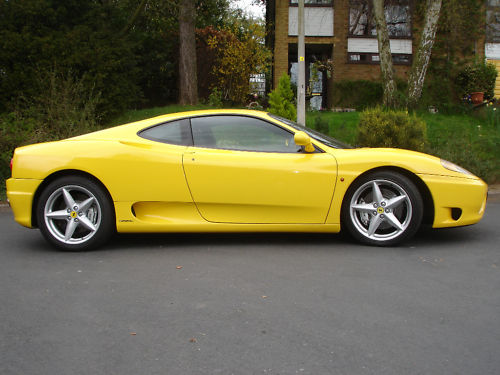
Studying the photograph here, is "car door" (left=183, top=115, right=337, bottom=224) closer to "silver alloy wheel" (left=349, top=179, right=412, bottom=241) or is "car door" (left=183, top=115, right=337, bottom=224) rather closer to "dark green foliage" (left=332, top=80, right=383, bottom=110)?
"silver alloy wheel" (left=349, top=179, right=412, bottom=241)

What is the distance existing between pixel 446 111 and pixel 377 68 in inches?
244

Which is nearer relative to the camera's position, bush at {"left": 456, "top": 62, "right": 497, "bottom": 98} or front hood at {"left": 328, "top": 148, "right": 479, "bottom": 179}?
front hood at {"left": 328, "top": 148, "right": 479, "bottom": 179}

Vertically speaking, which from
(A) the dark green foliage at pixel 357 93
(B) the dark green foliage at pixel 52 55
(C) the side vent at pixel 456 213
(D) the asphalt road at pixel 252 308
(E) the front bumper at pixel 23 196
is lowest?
(D) the asphalt road at pixel 252 308

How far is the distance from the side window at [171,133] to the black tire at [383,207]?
1.64 m

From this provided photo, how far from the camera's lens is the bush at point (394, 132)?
9719mm

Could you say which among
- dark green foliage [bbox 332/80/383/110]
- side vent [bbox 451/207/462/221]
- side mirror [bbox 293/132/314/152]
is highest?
dark green foliage [bbox 332/80/383/110]

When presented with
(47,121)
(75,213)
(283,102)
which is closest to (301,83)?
(283,102)

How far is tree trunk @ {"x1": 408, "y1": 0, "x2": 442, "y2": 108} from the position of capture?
16.3m

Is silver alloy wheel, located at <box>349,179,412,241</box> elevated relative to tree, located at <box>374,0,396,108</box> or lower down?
lower down

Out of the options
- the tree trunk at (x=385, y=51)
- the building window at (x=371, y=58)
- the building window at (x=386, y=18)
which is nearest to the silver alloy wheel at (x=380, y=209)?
the tree trunk at (x=385, y=51)

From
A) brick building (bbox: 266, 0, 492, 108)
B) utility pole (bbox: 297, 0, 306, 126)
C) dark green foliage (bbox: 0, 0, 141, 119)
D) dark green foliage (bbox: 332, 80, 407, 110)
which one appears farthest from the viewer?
brick building (bbox: 266, 0, 492, 108)

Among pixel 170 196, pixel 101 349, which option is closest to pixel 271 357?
pixel 101 349

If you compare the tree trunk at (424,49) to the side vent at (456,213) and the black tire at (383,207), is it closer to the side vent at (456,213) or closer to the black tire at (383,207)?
the side vent at (456,213)

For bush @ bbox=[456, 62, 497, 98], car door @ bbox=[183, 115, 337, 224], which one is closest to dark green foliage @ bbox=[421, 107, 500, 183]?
car door @ bbox=[183, 115, 337, 224]
